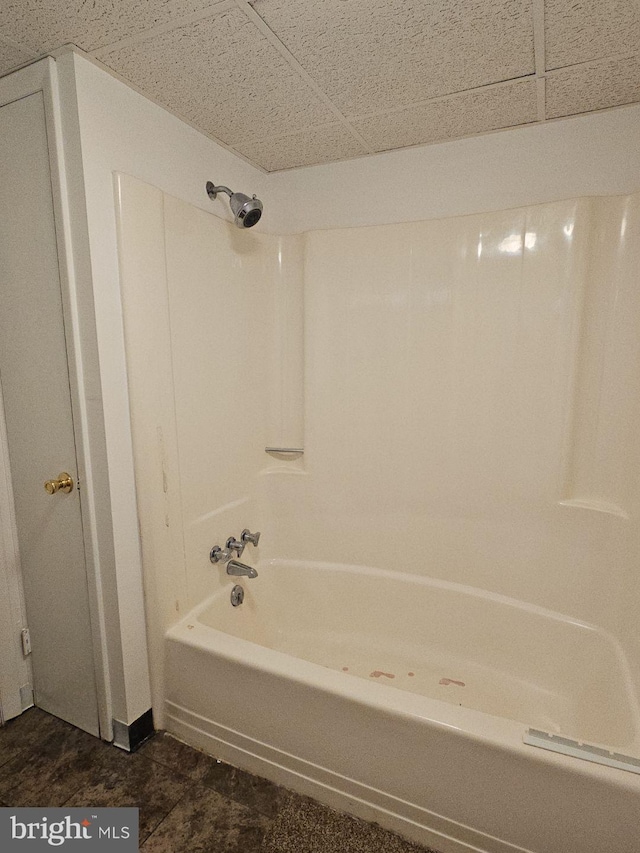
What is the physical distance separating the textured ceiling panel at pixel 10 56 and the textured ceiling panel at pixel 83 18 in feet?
0.18

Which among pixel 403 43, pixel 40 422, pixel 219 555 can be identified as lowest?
pixel 219 555

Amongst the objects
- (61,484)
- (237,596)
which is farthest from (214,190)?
(237,596)

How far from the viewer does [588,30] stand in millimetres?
1146

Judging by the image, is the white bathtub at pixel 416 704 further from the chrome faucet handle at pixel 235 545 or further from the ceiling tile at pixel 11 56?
the ceiling tile at pixel 11 56

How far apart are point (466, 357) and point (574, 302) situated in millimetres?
422

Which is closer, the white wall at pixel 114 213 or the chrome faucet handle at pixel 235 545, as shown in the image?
the white wall at pixel 114 213

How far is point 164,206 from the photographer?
155cm

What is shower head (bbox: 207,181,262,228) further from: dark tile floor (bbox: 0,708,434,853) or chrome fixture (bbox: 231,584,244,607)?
dark tile floor (bbox: 0,708,434,853)

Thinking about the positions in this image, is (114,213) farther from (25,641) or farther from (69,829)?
(69,829)

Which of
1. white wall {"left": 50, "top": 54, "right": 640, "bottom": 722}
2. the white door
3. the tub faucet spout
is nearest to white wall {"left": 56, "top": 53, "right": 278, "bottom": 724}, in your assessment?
white wall {"left": 50, "top": 54, "right": 640, "bottom": 722}

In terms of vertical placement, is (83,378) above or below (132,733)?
above

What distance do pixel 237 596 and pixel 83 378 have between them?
1.09 m

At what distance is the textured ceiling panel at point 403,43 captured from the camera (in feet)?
3.50

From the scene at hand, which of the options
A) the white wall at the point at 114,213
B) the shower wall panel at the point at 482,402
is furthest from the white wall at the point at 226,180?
the shower wall panel at the point at 482,402
